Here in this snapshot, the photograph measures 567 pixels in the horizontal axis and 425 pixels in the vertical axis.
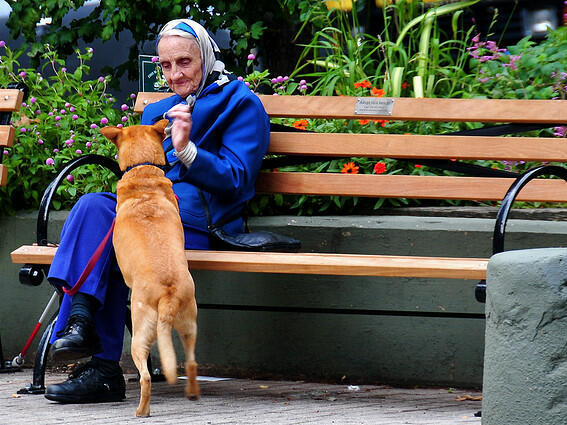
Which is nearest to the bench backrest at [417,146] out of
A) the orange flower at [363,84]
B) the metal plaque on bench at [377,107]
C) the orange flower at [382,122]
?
the metal plaque on bench at [377,107]

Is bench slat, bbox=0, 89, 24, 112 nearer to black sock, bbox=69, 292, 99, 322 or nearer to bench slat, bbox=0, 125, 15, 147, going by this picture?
bench slat, bbox=0, 125, 15, 147

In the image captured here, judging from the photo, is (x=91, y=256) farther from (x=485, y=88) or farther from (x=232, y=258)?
(x=485, y=88)

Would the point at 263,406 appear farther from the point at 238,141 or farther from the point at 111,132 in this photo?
the point at 111,132

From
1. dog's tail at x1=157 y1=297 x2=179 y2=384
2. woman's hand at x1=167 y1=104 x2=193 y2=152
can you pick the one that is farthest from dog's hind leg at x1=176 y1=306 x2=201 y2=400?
woman's hand at x1=167 y1=104 x2=193 y2=152

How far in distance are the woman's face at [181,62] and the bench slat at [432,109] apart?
39cm

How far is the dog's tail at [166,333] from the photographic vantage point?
3.22 metres

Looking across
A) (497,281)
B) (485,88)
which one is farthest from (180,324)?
(485,88)

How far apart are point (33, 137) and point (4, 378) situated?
1.29 m

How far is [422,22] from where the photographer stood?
5.59 meters

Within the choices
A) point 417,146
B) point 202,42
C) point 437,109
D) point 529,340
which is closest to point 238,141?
point 202,42

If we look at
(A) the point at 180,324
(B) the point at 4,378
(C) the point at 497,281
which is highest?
(C) the point at 497,281

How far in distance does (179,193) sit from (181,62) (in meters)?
0.58

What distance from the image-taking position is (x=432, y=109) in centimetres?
429

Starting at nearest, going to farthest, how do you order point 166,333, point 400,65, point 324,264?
point 166,333 < point 324,264 < point 400,65
